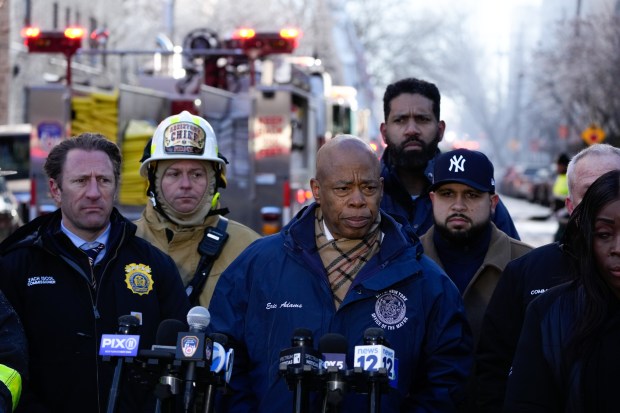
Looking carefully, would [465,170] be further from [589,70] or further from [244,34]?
[589,70]

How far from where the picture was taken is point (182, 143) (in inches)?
261

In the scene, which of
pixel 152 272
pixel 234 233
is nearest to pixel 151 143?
pixel 234 233

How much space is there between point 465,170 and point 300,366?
8.02 feet

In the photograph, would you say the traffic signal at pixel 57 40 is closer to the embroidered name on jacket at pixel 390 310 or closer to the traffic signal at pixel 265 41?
the traffic signal at pixel 265 41

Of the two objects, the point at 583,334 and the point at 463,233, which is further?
the point at 463,233

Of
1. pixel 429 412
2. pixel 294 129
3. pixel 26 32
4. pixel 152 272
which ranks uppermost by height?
pixel 26 32

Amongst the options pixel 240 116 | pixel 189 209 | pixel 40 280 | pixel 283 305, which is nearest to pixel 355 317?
pixel 283 305

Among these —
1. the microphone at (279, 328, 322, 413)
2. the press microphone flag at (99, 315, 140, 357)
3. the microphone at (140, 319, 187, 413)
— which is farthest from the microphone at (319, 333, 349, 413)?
the press microphone flag at (99, 315, 140, 357)

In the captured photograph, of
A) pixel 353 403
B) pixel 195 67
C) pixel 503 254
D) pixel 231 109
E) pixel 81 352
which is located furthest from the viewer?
pixel 195 67

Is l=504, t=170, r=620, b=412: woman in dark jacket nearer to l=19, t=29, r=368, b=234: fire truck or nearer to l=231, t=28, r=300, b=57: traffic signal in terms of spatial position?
l=19, t=29, r=368, b=234: fire truck

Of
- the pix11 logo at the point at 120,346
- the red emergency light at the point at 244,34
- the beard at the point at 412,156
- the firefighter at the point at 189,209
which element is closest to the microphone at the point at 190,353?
the pix11 logo at the point at 120,346

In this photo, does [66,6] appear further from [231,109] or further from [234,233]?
[234,233]

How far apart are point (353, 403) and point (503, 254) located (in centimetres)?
169

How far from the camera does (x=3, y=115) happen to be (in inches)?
1587
